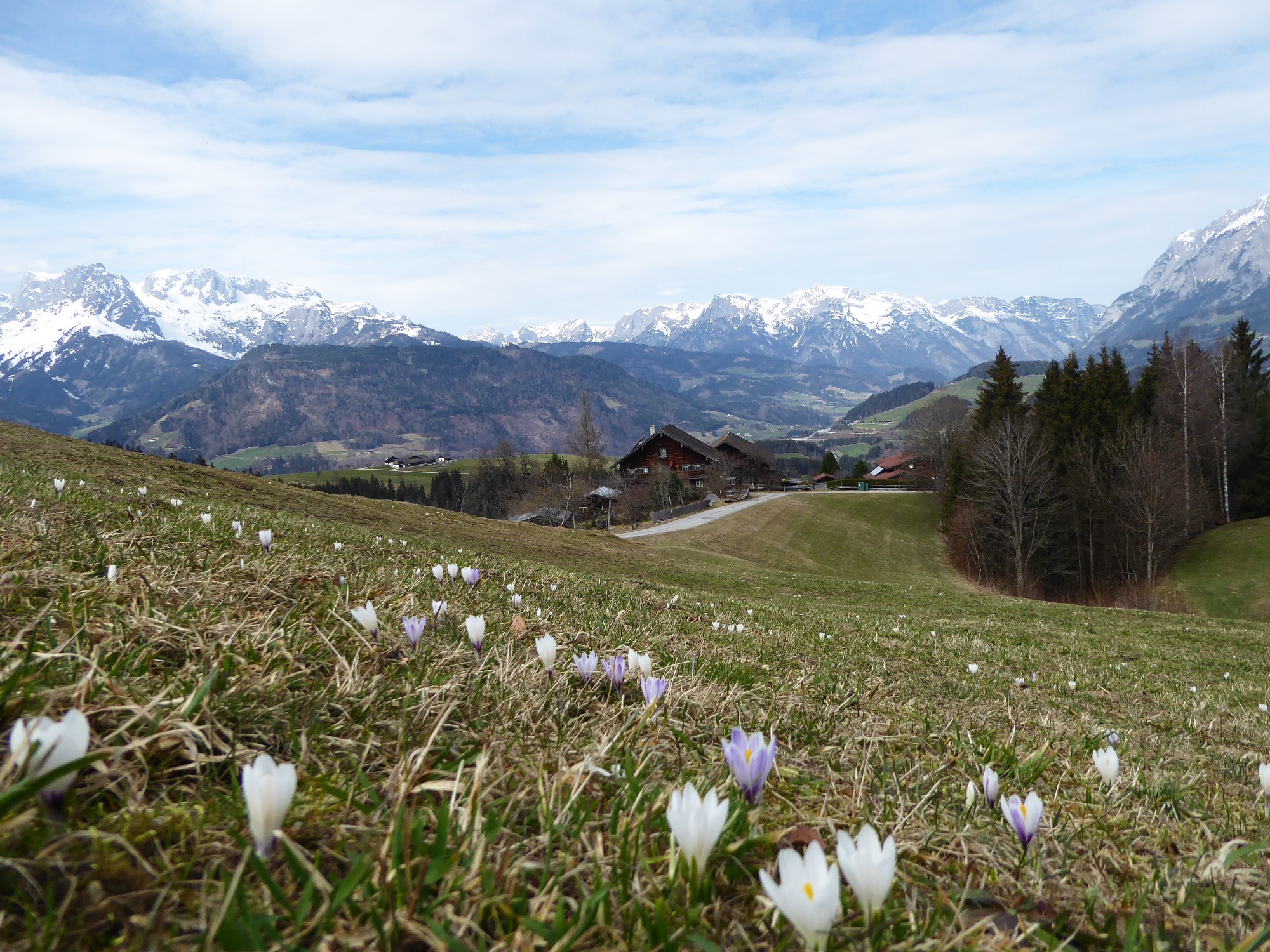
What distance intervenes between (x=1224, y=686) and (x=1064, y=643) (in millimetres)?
3074

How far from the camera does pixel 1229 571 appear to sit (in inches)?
1668

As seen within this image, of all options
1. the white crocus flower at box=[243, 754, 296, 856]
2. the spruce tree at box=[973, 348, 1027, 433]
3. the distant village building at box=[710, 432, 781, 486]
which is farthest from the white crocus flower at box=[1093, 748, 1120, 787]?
the distant village building at box=[710, 432, 781, 486]

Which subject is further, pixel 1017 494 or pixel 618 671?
pixel 1017 494

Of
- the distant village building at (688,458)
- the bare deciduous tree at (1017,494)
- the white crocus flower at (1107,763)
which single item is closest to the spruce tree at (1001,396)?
the bare deciduous tree at (1017,494)

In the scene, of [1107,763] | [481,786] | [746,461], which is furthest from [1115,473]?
[481,786]

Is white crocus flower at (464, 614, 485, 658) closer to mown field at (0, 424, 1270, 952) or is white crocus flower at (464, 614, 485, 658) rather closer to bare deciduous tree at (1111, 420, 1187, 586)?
mown field at (0, 424, 1270, 952)

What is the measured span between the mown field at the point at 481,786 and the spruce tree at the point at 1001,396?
64890 millimetres

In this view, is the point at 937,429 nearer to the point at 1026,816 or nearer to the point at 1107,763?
the point at 1107,763

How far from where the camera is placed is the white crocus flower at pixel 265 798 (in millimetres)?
1220

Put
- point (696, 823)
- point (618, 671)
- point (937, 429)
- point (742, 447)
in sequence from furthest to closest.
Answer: point (742, 447) < point (937, 429) < point (618, 671) < point (696, 823)

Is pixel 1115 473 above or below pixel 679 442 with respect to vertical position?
below

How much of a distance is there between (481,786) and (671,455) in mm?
99902

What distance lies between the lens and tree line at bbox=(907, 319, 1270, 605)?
4744 centimetres

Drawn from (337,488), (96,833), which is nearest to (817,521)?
(96,833)
